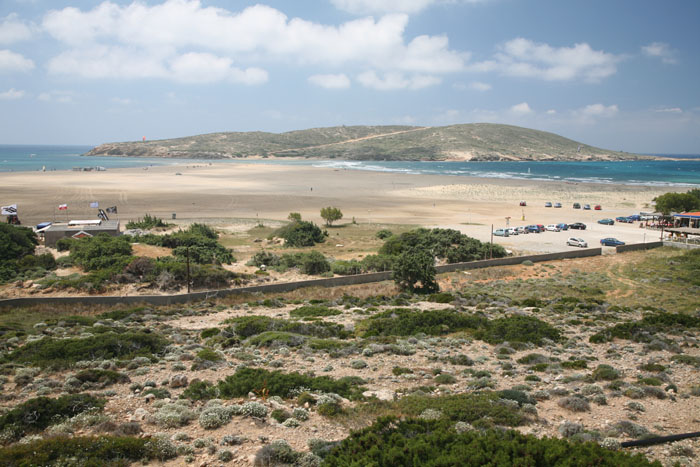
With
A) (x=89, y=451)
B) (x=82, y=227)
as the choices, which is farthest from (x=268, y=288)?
(x=82, y=227)

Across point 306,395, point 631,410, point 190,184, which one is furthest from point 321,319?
point 190,184

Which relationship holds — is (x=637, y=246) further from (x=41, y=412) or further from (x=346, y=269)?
(x=41, y=412)

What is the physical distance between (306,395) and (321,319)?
921cm

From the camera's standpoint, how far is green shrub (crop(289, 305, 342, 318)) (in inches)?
843

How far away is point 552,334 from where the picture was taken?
17328mm

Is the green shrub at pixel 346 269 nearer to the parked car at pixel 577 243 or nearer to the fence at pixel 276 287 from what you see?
the fence at pixel 276 287

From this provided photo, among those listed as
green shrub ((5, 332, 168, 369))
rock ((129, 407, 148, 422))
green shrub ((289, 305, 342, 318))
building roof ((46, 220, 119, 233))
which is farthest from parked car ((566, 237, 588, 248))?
building roof ((46, 220, 119, 233))

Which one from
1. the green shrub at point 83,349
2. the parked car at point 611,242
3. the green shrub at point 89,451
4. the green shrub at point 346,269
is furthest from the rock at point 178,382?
the parked car at point 611,242

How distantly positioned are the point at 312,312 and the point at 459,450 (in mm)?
14343

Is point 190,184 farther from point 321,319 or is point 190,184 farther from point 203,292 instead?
point 321,319

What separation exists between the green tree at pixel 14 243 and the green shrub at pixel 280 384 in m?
25.2

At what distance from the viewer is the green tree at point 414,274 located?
27.8 m

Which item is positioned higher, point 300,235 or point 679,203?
point 679,203

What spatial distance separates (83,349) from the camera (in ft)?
46.8
